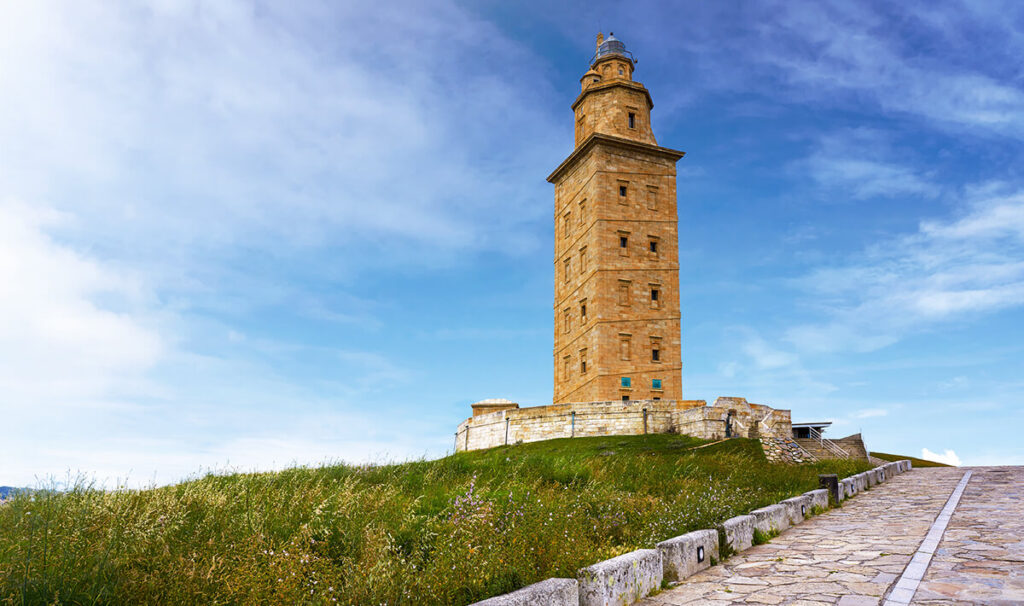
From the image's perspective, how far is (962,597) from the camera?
546 centimetres

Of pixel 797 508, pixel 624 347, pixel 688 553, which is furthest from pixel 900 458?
pixel 688 553

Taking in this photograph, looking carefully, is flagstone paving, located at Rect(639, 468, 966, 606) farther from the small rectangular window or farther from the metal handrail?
the small rectangular window

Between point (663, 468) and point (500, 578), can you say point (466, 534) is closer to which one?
point (500, 578)

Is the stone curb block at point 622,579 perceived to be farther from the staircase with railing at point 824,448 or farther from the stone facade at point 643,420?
the staircase with railing at point 824,448

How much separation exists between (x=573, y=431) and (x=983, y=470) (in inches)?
610

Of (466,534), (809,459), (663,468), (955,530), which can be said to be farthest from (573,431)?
(466,534)

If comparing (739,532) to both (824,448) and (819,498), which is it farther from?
(824,448)

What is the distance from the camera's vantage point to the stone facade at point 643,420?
28062 millimetres

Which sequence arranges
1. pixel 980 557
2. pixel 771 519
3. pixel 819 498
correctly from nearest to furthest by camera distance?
1. pixel 980 557
2. pixel 771 519
3. pixel 819 498

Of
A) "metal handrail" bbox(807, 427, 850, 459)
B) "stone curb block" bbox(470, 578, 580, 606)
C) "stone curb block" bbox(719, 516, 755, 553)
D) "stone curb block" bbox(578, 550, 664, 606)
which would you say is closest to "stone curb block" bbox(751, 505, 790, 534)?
"stone curb block" bbox(719, 516, 755, 553)

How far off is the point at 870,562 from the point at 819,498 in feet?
16.6

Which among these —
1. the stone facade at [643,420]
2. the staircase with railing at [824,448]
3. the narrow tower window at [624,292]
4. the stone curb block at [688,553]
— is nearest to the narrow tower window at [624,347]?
the narrow tower window at [624,292]

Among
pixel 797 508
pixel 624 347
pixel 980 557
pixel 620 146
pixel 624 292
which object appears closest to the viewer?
pixel 980 557

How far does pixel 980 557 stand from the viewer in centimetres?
715
